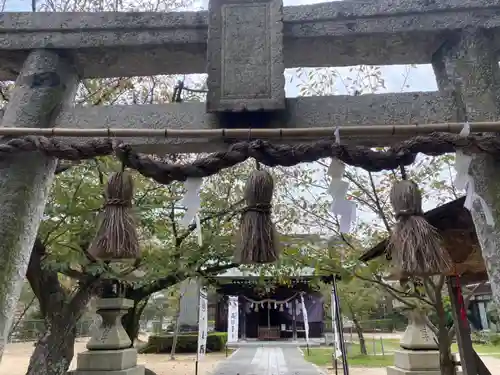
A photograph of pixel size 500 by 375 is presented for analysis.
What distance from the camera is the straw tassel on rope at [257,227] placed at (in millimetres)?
1728

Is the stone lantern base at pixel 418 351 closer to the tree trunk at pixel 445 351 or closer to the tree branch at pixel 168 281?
the tree trunk at pixel 445 351

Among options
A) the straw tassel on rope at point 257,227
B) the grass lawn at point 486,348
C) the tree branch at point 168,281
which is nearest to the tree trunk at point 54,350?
the tree branch at point 168,281

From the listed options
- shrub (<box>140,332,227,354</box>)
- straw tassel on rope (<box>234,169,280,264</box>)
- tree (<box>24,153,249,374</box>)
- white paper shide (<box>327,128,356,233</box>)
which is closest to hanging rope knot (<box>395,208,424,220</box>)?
white paper shide (<box>327,128,356,233</box>)

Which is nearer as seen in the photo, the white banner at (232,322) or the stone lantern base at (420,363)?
the stone lantern base at (420,363)

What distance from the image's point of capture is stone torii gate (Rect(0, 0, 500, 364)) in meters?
1.98

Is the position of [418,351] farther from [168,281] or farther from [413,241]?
[413,241]

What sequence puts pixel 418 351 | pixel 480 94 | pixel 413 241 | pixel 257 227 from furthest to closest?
pixel 418 351
pixel 480 94
pixel 257 227
pixel 413 241

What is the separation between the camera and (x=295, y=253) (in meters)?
4.86

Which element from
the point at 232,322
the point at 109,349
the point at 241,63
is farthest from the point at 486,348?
the point at 241,63

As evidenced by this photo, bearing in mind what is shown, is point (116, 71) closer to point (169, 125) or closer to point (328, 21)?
point (169, 125)

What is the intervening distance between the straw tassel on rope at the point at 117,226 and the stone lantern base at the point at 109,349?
5.05 m

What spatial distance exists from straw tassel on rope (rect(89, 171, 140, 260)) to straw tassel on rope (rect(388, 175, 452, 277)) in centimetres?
119

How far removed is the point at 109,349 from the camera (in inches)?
245

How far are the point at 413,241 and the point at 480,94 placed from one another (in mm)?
917
